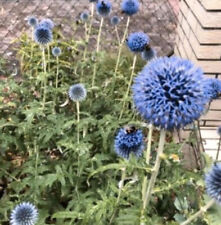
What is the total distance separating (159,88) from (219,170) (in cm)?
34

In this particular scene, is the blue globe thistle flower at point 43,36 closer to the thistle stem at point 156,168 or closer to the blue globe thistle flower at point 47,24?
the blue globe thistle flower at point 47,24

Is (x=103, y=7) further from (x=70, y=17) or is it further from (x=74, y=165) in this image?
(x=70, y=17)

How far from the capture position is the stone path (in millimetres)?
4863

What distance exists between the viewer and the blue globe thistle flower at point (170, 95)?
111cm

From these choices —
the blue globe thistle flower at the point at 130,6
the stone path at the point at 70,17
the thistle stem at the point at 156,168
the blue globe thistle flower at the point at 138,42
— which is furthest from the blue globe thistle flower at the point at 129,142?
the stone path at the point at 70,17

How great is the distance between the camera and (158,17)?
552cm

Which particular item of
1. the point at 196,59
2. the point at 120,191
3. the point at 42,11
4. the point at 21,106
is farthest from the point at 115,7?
the point at 120,191

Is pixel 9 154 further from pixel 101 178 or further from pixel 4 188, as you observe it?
pixel 101 178

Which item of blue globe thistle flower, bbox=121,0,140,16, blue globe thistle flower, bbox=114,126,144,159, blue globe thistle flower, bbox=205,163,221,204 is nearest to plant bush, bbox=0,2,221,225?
blue globe thistle flower, bbox=114,126,144,159

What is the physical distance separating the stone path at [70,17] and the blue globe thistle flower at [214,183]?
3.34 metres

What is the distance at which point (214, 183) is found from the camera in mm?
1228

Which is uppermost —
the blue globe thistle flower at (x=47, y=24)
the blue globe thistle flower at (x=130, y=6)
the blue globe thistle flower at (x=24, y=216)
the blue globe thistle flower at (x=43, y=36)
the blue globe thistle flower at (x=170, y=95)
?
the blue globe thistle flower at (x=130, y=6)

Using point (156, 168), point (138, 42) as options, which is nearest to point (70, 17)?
point (138, 42)

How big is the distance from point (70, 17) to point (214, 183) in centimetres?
451
